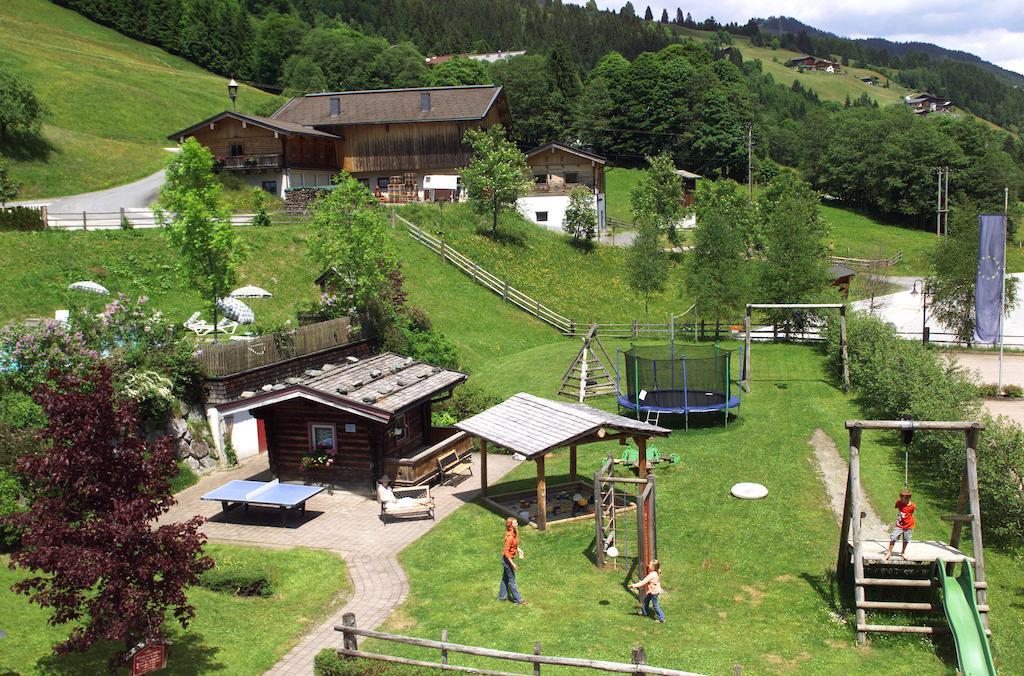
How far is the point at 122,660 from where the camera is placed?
12523 millimetres

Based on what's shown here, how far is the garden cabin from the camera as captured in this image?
22328 millimetres

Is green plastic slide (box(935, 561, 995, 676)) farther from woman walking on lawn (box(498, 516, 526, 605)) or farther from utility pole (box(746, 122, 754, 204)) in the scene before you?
utility pole (box(746, 122, 754, 204))

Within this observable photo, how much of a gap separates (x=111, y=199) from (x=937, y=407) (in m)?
45.2

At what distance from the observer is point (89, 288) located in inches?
1222

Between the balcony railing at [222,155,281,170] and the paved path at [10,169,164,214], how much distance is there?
195 inches

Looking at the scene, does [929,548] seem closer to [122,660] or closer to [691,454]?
[691,454]

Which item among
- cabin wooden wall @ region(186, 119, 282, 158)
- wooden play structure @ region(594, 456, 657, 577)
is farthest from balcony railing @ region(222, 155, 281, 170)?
wooden play structure @ region(594, 456, 657, 577)

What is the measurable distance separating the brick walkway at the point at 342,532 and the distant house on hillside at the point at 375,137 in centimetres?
3313

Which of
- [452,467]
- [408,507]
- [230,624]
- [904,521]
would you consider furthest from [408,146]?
[904,521]

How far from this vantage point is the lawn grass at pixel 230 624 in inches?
527

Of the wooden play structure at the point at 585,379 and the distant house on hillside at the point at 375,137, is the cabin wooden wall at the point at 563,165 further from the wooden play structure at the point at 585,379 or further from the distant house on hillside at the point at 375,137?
the wooden play structure at the point at 585,379

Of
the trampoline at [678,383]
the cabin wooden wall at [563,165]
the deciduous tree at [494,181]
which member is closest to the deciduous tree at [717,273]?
the trampoline at [678,383]

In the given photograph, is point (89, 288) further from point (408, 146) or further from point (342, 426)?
point (408, 146)

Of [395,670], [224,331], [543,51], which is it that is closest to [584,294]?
[224,331]
